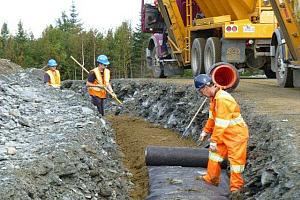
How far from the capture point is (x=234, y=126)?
21.8 feet

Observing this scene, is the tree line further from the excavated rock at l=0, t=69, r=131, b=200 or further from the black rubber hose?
the black rubber hose

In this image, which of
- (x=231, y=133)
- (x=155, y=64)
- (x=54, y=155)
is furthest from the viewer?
(x=155, y=64)

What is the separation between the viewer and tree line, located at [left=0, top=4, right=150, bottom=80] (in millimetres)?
52781

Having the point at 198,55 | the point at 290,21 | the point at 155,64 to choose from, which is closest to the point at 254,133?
the point at 290,21

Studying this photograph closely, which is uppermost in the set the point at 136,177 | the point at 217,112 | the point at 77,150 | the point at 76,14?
the point at 76,14

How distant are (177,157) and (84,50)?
47.1 meters

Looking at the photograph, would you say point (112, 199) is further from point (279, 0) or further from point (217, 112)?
point (279, 0)

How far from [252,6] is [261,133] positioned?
6979mm

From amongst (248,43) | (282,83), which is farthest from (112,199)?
(248,43)

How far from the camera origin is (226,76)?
34.3 ft

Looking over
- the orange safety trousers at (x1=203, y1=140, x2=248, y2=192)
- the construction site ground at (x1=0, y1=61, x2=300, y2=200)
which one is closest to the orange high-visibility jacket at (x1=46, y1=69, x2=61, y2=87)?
the construction site ground at (x1=0, y1=61, x2=300, y2=200)

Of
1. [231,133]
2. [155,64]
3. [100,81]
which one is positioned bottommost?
[231,133]

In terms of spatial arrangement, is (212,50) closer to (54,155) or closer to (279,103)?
(279,103)

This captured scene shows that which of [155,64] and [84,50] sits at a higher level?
[84,50]
